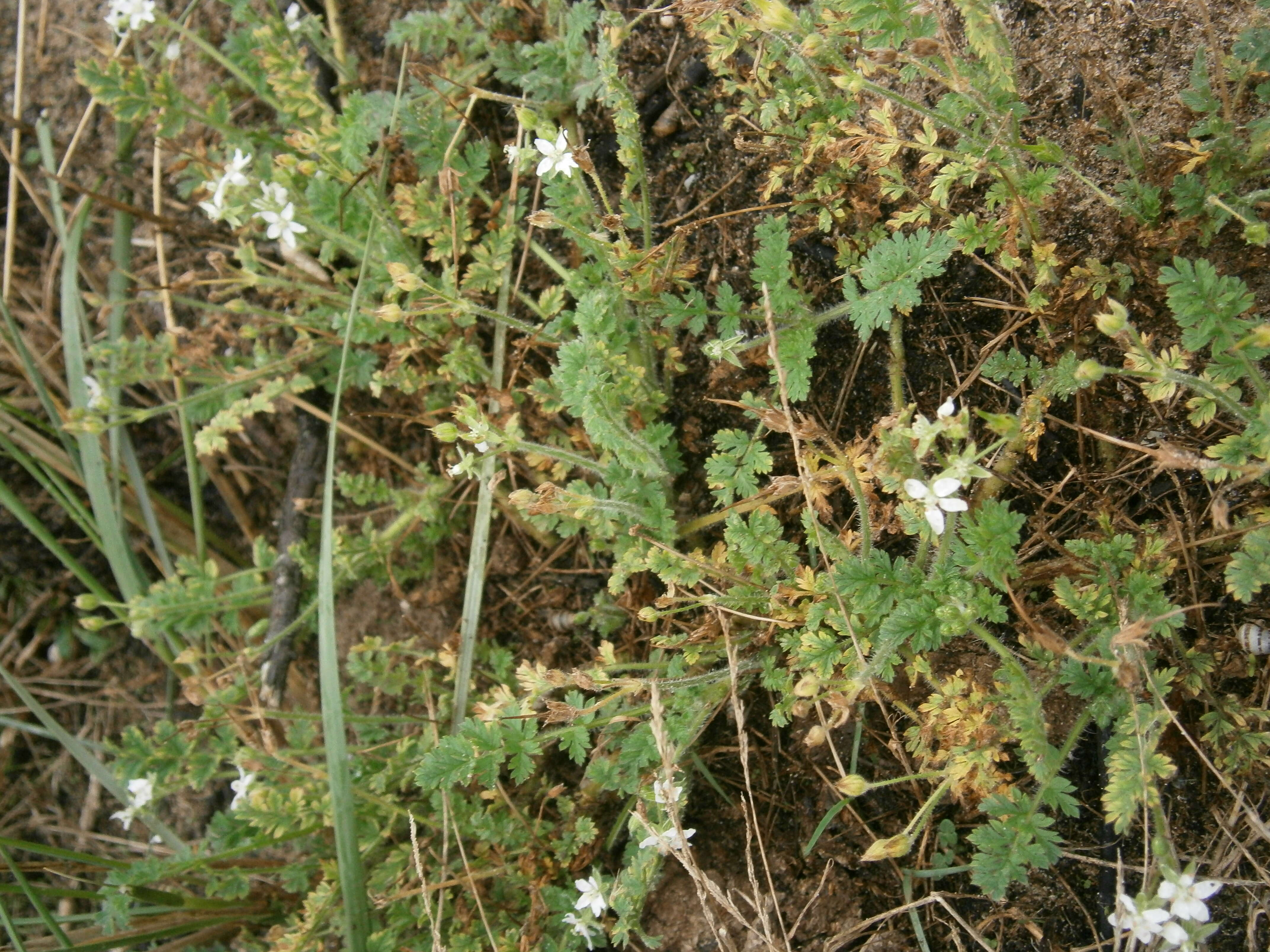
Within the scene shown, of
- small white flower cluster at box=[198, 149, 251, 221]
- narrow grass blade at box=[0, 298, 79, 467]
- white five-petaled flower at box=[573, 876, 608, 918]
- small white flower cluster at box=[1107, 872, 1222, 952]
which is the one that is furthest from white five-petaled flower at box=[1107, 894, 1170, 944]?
narrow grass blade at box=[0, 298, 79, 467]

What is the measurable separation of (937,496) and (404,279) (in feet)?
5.19

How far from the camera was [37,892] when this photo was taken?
2.99 metres

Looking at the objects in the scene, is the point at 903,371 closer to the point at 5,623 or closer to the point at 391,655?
the point at 391,655

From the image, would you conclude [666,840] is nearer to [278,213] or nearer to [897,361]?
[897,361]

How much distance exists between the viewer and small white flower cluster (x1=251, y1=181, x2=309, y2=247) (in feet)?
10.1

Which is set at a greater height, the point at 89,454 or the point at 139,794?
the point at 89,454

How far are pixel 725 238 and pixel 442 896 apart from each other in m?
2.33

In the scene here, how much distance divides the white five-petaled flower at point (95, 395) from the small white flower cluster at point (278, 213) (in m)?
0.98

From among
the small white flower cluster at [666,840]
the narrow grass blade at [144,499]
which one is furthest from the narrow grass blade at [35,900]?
the small white flower cluster at [666,840]

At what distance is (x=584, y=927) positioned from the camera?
A: 8.75 ft

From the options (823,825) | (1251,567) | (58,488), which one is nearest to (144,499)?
(58,488)

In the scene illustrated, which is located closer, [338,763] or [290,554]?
[338,763]

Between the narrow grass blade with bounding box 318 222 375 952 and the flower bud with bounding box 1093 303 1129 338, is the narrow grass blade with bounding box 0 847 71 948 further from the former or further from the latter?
the flower bud with bounding box 1093 303 1129 338

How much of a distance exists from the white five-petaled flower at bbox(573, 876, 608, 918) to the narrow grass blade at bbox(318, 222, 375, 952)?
2.37ft
